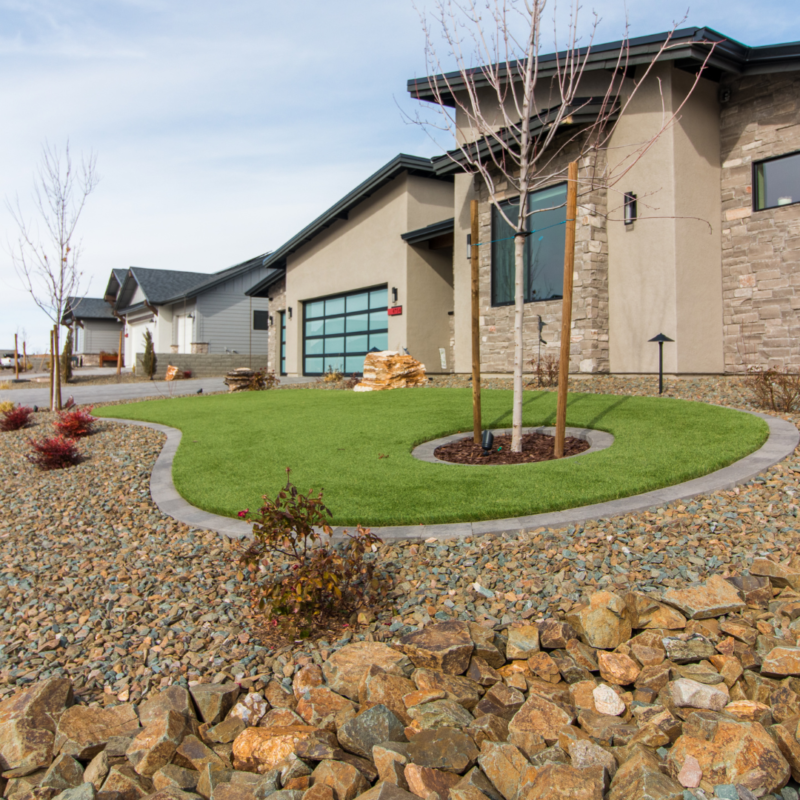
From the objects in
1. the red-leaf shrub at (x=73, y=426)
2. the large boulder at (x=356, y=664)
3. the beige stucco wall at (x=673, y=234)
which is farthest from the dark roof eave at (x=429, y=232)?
the large boulder at (x=356, y=664)

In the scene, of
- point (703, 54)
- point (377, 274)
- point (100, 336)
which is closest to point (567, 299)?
point (703, 54)

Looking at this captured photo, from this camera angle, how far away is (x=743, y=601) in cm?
278

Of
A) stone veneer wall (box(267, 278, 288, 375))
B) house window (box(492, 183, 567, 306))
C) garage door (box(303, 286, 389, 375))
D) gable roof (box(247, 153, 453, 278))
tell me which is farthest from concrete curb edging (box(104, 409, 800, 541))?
Answer: stone veneer wall (box(267, 278, 288, 375))

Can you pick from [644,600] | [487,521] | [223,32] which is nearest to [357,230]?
[223,32]

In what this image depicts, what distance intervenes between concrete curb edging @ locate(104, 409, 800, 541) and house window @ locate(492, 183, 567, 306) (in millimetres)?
6070

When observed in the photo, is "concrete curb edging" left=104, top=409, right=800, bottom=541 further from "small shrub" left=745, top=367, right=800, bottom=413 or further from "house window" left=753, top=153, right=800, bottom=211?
"house window" left=753, top=153, right=800, bottom=211

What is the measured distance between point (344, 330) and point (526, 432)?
11.7m

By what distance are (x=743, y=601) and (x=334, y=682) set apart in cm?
200

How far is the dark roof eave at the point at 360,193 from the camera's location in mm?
14430

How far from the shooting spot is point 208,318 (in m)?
25.5

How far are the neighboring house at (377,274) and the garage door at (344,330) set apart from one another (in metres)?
0.03

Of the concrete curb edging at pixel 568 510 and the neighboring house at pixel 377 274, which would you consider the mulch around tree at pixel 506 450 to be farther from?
the neighboring house at pixel 377 274

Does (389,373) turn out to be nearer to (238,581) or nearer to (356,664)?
(238,581)

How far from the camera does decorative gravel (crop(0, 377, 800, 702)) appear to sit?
2.76 meters
